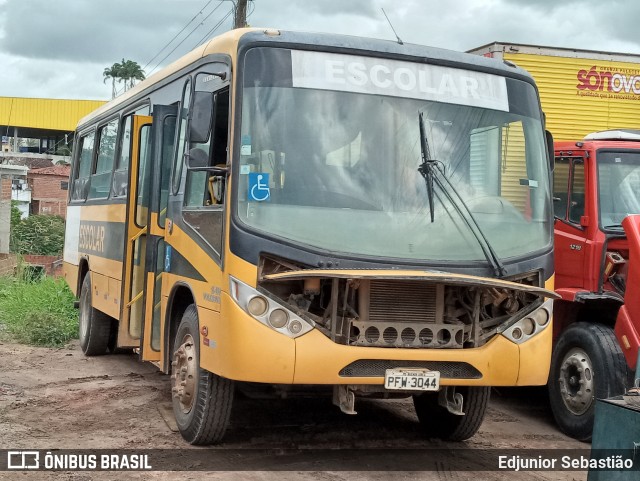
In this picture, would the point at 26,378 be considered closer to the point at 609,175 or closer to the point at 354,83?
the point at 354,83

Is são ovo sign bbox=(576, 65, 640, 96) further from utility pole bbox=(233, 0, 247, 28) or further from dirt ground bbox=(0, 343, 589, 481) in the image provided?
utility pole bbox=(233, 0, 247, 28)

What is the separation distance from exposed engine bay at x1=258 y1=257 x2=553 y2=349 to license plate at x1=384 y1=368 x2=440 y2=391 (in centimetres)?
18

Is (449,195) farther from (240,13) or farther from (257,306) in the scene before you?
(240,13)

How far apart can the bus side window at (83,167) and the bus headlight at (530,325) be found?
24.5 ft

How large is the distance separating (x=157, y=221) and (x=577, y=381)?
3.98 metres

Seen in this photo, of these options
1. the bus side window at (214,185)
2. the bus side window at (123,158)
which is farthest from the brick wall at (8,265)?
the bus side window at (214,185)

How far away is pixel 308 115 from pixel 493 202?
1.44 meters

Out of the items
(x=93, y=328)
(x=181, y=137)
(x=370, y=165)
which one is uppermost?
(x=181, y=137)

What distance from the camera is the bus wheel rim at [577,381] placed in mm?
7930

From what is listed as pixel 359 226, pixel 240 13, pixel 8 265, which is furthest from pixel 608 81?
pixel 8 265

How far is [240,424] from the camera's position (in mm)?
7672

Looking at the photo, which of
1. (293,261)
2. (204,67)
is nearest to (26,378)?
(204,67)

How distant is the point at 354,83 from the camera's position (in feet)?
20.7

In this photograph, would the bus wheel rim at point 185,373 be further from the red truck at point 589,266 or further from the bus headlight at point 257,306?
the red truck at point 589,266
